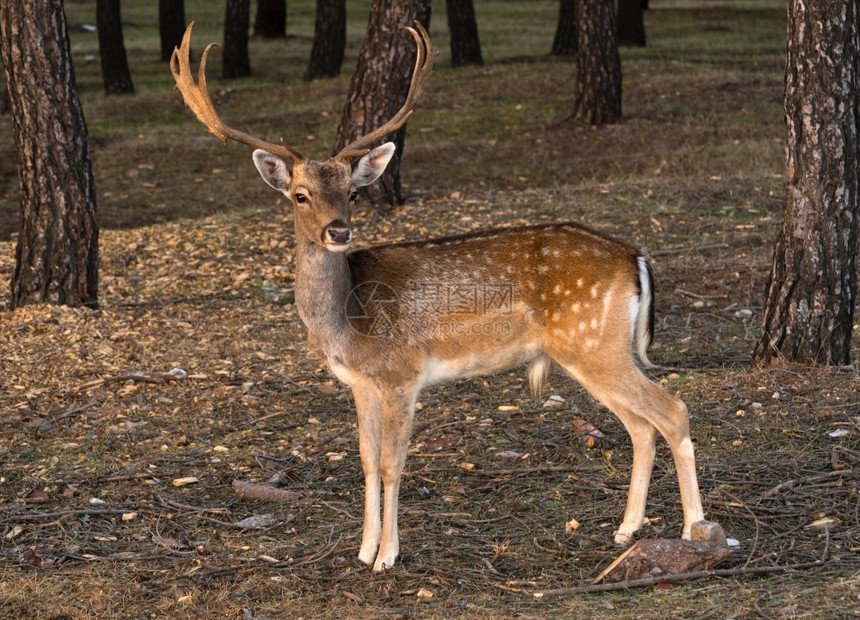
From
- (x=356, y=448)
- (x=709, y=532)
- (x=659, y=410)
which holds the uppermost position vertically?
(x=659, y=410)

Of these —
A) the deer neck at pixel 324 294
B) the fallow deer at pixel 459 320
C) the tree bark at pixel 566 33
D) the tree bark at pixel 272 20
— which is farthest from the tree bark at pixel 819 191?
the tree bark at pixel 272 20

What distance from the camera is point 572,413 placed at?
702 cm

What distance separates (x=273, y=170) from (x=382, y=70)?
579 cm

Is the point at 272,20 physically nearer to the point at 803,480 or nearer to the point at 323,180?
the point at 323,180

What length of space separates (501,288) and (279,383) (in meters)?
2.52

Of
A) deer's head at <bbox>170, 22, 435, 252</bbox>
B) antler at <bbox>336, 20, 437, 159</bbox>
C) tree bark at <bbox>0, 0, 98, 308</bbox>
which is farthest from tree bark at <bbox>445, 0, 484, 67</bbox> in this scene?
deer's head at <bbox>170, 22, 435, 252</bbox>

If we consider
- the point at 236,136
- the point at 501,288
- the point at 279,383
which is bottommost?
the point at 279,383

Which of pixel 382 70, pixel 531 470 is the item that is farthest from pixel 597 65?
pixel 531 470

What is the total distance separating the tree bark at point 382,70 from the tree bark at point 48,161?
124 inches

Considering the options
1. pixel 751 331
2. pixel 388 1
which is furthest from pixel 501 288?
pixel 388 1

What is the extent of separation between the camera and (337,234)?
206 inches

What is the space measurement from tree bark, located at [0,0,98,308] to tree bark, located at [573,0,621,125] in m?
8.29

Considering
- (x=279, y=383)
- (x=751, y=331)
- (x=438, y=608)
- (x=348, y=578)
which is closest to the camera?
(x=438, y=608)

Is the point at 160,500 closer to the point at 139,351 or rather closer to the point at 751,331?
the point at 139,351
